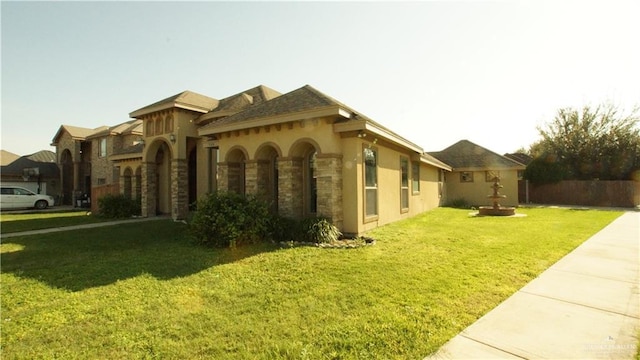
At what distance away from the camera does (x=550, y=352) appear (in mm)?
2971

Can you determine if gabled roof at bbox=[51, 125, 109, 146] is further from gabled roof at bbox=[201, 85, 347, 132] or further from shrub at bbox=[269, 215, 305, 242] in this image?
shrub at bbox=[269, 215, 305, 242]

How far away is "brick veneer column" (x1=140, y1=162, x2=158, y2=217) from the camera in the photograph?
48.1 feet

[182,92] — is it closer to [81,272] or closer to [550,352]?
[81,272]

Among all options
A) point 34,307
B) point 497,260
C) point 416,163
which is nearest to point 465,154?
point 416,163

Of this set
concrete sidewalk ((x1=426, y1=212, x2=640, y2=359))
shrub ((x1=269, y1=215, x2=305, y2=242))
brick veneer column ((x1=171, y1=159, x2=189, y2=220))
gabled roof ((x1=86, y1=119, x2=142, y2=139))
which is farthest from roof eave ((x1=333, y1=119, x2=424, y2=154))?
gabled roof ((x1=86, y1=119, x2=142, y2=139))

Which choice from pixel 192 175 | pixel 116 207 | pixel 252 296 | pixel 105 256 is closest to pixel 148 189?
pixel 116 207

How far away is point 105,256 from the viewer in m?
6.92

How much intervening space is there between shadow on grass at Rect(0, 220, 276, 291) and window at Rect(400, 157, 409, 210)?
24.2 ft

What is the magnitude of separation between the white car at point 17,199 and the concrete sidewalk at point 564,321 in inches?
1096

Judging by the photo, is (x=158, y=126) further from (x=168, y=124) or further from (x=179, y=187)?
(x=179, y=187)

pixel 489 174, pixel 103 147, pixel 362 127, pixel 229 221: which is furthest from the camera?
pixel 103 147

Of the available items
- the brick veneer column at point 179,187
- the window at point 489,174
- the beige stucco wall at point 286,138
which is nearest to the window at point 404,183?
the beige stucco wall at point 286,138

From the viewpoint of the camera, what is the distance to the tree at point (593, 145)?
25.5 m

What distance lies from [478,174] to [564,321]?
2262cm
